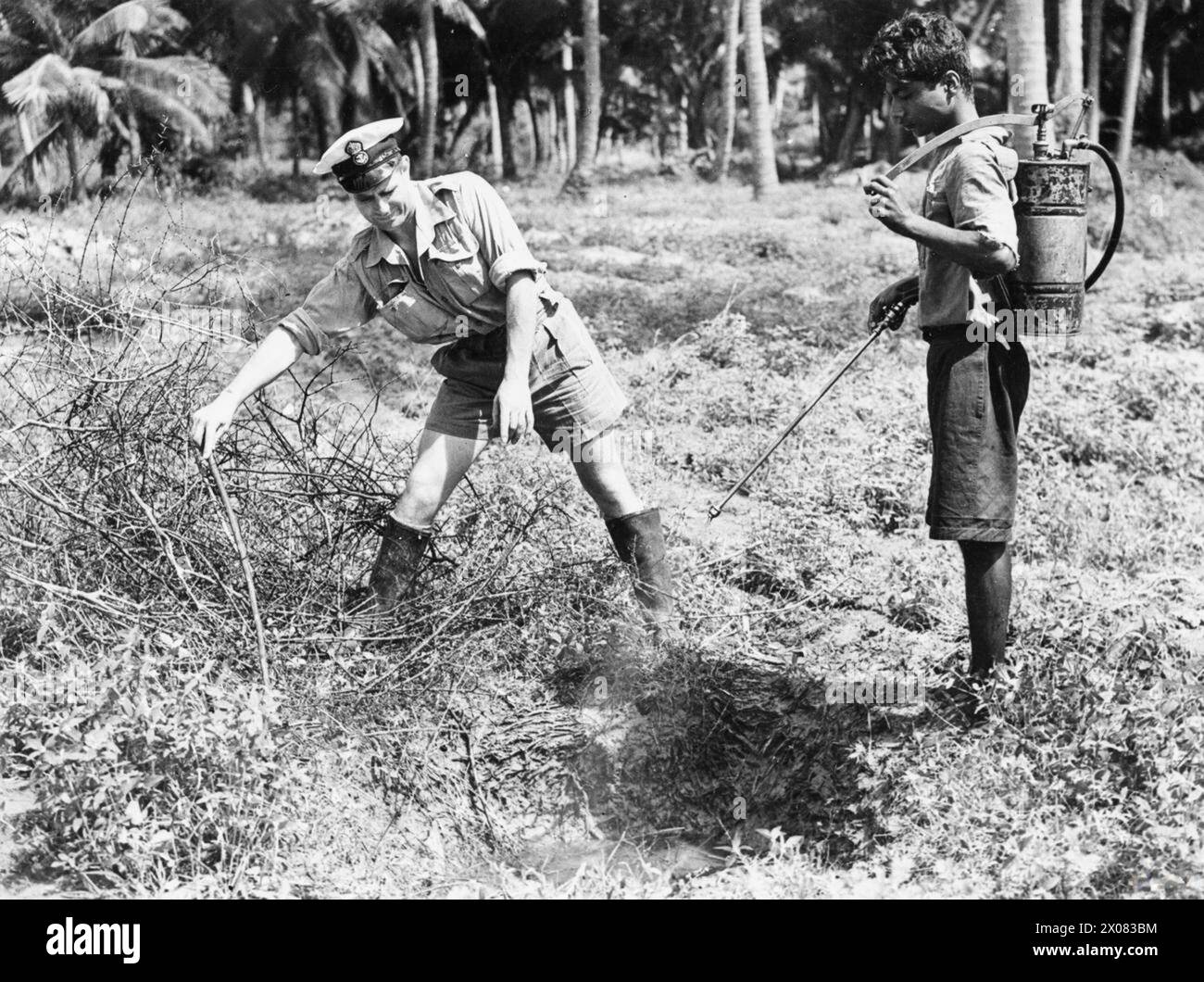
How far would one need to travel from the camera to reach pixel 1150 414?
7.30 meters

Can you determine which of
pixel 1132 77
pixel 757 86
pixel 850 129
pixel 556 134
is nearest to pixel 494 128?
pixel 556 134

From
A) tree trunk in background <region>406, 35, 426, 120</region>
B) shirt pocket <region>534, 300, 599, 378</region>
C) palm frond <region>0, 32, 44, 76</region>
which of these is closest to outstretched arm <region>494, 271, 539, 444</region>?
shirt pocket <region>534, 300, 599, 378</region>

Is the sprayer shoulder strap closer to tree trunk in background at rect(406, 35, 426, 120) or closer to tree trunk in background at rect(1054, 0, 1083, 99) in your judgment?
tree trunk in background at rect(1054, 0, 1083, 99)

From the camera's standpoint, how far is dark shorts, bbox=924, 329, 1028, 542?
370cm

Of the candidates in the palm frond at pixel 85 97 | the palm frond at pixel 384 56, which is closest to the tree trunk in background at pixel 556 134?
the palm frond at pixel 384 56

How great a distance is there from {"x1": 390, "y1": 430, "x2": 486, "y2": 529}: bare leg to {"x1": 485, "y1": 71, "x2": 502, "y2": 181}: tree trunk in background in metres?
31.4

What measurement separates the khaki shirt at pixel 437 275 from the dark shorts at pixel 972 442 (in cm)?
120

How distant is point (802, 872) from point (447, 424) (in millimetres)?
1712

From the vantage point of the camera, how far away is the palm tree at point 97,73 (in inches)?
979

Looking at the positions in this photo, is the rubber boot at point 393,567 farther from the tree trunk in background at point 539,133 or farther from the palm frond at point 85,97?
the tree trunk in background at point 539,133

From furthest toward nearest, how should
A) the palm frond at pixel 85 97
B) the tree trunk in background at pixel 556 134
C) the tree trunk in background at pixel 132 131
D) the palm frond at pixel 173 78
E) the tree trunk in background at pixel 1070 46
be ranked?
the tree trunk in background at pixel 556 134 → the palm frond at pixel 173 78 → the tree trunk in background at pixel 132 131 → the palm frond at pixel 85 97 → the tree trunk in background at pixel 1070 46

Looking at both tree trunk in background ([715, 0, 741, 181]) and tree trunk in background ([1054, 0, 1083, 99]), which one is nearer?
tree trunk in background ([1054, 0, 1083, 99])

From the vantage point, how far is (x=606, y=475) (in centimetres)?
432

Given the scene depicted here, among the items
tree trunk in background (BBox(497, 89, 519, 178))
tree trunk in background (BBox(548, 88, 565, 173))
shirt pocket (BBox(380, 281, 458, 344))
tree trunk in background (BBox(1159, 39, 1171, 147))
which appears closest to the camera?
shirt pocket (BBox(380, 281, 458, 344))
